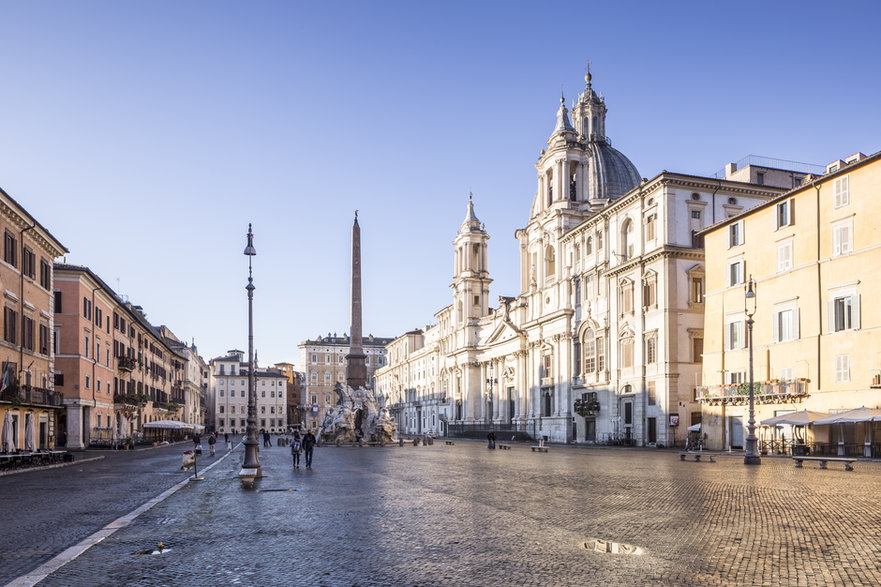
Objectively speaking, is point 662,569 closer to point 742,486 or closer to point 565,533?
point 565,533

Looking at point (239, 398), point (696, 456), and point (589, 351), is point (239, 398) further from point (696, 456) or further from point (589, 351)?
point (696, 456)

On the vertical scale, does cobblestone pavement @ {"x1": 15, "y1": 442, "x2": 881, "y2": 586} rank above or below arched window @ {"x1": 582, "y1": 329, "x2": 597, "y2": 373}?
below

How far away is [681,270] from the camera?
5156 centimetres

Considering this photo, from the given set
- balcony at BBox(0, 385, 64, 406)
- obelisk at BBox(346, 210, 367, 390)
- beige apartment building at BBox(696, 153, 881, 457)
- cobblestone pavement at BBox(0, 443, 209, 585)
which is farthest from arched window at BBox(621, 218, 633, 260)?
balcony at BBox(0, 385, 64, 406)

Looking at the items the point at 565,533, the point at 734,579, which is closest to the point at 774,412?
the point at 565,533

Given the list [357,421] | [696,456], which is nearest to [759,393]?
[696,456]

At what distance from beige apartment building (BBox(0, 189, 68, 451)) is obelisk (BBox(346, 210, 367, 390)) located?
23.0 m

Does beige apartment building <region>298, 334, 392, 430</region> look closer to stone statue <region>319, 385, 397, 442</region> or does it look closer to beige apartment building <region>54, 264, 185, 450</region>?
beige apartment building <region>54, 264, 185, 450</region>

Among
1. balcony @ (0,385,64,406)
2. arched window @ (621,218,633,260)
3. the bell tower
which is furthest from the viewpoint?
the bell tower

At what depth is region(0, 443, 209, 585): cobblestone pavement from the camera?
11594 millimetres

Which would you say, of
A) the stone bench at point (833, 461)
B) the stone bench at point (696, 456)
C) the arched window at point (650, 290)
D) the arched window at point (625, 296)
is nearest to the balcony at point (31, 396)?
the stone bench at point (696, 456)

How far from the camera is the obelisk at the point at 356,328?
61.3 metres

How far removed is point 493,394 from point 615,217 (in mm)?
36933

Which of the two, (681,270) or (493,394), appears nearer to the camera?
(681,270)
